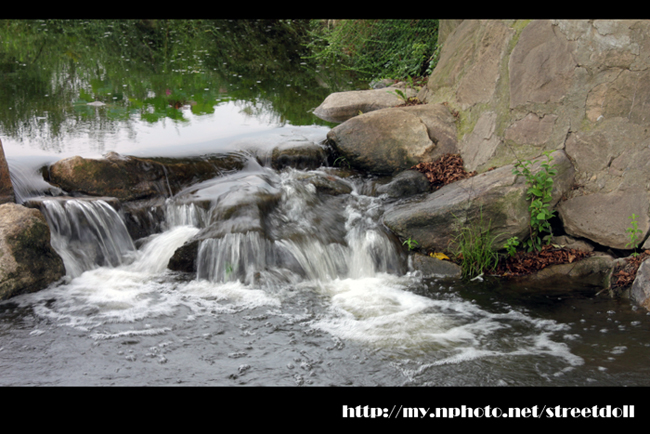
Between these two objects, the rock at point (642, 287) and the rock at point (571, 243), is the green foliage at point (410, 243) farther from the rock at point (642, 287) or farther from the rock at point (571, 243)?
the rock at point (642, 287)

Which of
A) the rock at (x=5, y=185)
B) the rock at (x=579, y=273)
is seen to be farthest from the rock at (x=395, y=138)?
the rock at (x=5, y=185)

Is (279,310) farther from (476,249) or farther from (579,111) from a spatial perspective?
(579,111)

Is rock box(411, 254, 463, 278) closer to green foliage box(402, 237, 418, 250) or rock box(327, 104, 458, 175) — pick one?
green foliage box(402, 237, 418, 250)

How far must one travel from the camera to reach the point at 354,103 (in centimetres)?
854

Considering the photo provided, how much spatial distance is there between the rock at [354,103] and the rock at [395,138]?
5.52ft

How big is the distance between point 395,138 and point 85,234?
372 centimetres

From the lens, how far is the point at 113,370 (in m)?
3.26

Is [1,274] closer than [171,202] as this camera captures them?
Yes

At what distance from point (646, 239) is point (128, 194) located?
518cm

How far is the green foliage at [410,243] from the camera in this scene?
5.10 metres

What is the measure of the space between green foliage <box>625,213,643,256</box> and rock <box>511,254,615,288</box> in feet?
0.71

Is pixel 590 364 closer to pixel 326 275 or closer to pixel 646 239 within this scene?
pixel 646 239

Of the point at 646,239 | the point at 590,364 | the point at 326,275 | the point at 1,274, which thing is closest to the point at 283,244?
the point at 326,275

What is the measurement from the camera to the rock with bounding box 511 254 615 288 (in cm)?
468
